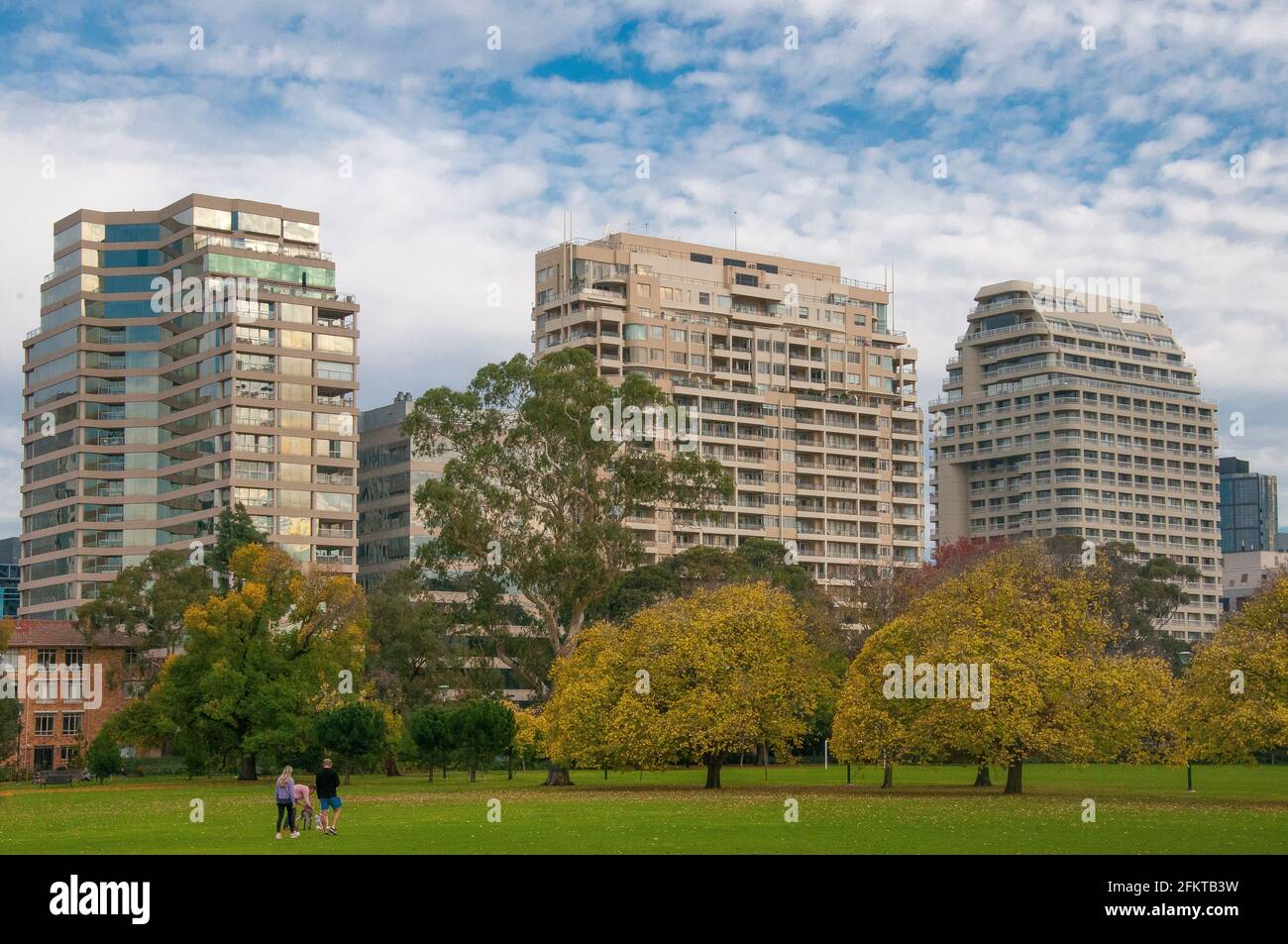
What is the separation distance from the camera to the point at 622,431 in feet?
271

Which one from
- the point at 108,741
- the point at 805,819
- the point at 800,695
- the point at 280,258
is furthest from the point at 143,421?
the point at 805,819

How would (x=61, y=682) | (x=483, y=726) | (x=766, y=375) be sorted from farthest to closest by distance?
(x=766, y=375)
(x=61, y=682)
(x=483, y=726)

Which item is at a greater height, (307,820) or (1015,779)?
(307,820)

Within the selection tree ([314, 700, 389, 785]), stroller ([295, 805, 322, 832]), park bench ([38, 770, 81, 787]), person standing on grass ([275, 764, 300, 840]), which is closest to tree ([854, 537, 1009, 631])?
tree ([314, 700, 389, 785])

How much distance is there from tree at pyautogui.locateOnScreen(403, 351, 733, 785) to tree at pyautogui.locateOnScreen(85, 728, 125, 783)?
20.5 meters

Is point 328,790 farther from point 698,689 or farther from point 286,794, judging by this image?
point 698,689

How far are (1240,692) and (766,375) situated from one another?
5219 inches

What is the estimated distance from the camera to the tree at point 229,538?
114438mm

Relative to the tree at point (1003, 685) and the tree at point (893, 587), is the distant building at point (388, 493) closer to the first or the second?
the tree at point (893, 587)

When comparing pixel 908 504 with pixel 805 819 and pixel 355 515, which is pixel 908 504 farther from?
pixel 805 819

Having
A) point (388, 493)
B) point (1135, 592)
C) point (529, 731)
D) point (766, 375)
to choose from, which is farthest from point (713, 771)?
point (766, 375)

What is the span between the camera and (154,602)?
349 feet

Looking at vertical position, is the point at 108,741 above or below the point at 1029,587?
below
